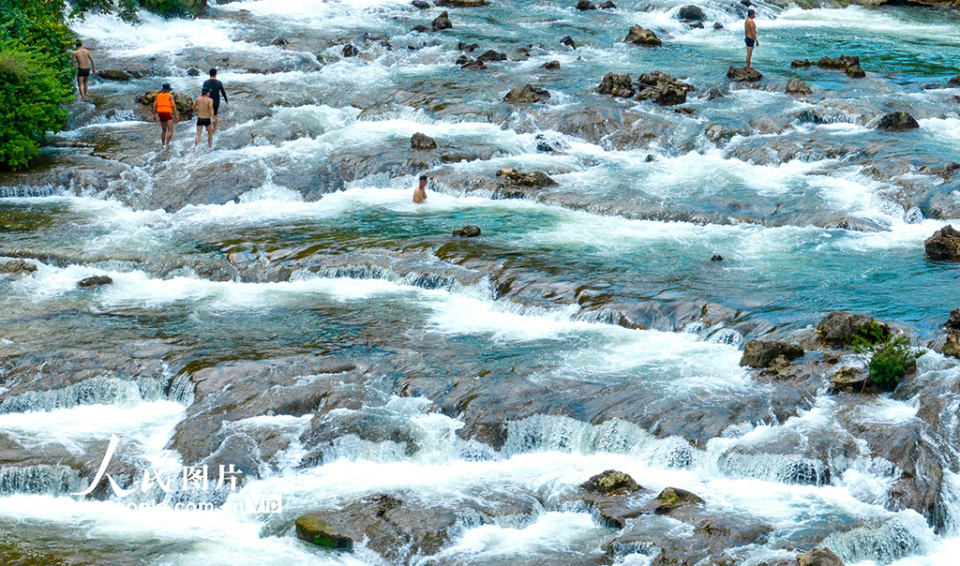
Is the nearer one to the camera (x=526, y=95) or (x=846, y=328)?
(x=846, y=328)

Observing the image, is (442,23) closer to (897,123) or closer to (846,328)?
(897,123)

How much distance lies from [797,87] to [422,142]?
11277 millimetres

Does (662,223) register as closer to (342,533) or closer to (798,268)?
(798,268)

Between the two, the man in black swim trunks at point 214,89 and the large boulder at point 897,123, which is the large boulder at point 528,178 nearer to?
the man in black swim trunks at point 214,89

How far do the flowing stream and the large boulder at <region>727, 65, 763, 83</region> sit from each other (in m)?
0.56

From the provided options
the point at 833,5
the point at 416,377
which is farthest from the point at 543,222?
the point at 833,5

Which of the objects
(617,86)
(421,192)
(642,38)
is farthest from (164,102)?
(642,38)

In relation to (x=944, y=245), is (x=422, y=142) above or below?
above

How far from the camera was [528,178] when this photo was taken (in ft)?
86.5

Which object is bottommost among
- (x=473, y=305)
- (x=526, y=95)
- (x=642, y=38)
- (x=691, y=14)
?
(x=473, y=305)

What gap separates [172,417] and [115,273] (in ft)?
20.4

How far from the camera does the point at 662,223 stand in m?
24.6

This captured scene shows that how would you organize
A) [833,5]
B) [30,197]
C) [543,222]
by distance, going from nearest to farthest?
[543,222], [30,197], [833,5]

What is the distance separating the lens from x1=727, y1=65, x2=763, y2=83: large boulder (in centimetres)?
3297
